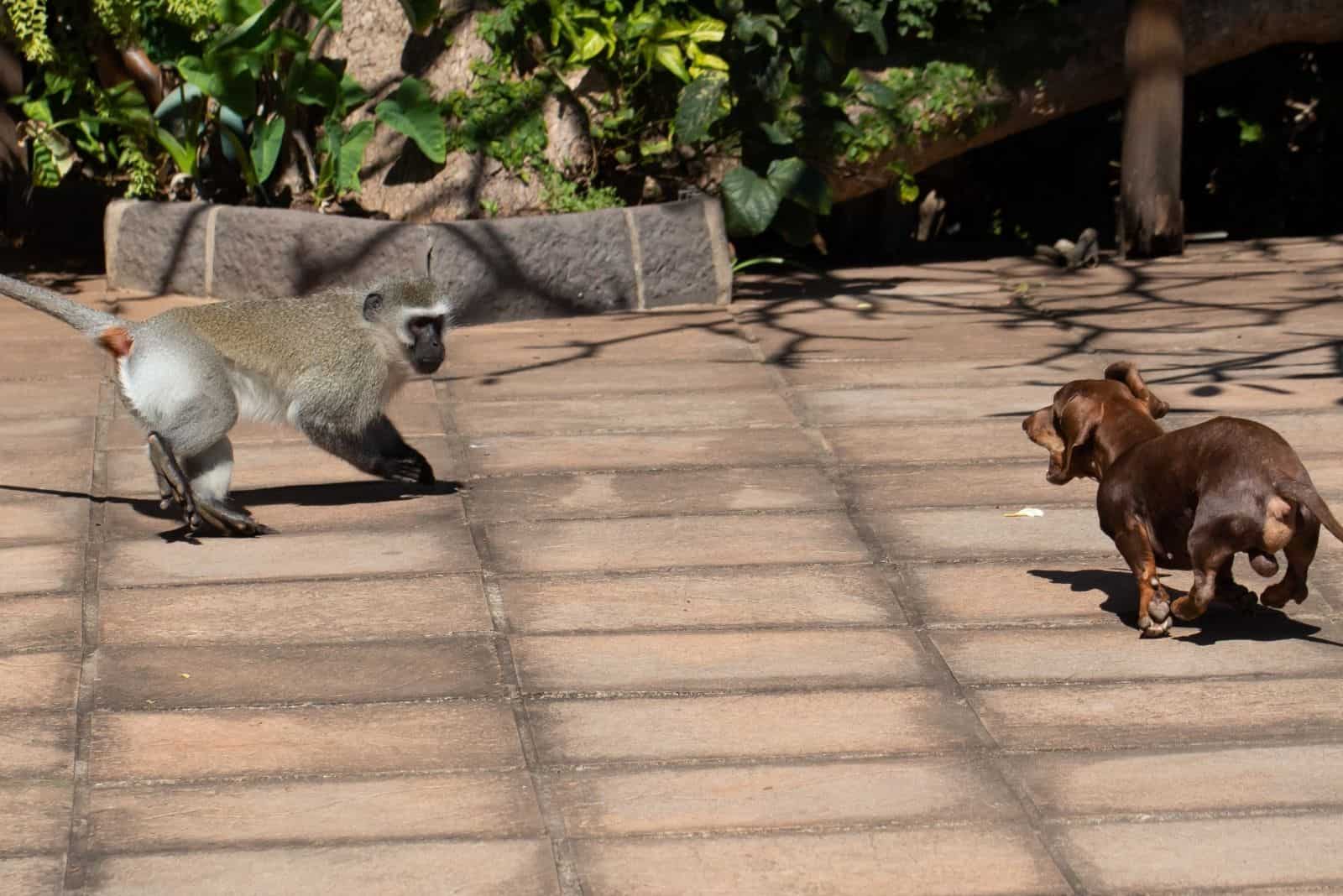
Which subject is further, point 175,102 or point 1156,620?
point 175,102

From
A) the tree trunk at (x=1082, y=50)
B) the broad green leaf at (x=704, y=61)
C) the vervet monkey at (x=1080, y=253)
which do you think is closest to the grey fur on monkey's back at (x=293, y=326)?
the broad green leaf at (x=704, y=61)

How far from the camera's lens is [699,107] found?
380 inches

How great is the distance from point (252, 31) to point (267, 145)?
58 centimetres

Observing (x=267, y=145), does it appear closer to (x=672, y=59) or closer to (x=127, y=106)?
(x=127, y=106)

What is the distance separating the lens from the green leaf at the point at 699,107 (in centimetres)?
962

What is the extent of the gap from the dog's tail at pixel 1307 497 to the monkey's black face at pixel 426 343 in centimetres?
285

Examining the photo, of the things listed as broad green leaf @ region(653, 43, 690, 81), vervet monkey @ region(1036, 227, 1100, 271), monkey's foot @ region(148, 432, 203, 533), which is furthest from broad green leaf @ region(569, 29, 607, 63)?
monkey's foot @ region(148, 432, 203, 533)

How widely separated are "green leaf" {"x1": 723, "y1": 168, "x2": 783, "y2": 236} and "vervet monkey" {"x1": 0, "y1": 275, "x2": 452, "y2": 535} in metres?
3.40

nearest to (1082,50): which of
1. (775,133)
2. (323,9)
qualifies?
(775,133)

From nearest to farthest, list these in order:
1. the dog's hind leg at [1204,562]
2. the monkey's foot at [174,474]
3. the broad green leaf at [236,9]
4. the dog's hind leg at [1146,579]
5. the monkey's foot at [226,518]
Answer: the dog's hind leg at [1204,562] → the dog's hind leg at [1146,579] → the monkey's foot at [174,474] → the monkey's foot at [226,518] → the broad green leaf at [236,9]

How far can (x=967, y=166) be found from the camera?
1177 cm

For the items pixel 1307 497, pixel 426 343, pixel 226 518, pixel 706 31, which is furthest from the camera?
pixel 706 31

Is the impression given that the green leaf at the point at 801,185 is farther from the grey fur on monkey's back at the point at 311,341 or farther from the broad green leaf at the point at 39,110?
the broad green leaf at the point at 39,110

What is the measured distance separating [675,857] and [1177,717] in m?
1.40
